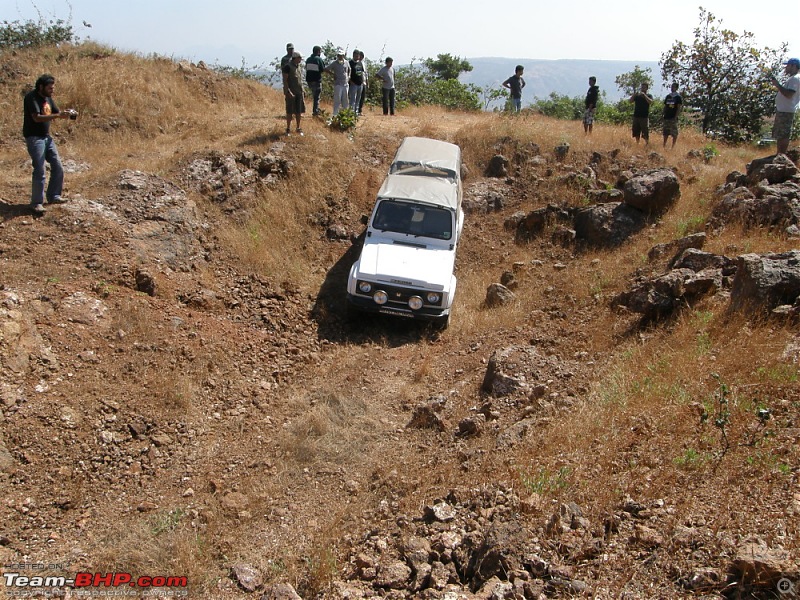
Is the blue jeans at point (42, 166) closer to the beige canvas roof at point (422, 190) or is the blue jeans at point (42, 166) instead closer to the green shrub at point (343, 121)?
the beige canvas roof at point (422, 190)

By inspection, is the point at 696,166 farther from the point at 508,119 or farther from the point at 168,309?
the point at 168,309

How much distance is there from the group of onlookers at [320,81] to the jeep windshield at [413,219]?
4596mm

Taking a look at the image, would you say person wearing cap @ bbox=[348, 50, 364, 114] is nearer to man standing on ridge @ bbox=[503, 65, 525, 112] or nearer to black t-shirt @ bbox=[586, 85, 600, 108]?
man standing on ridge @ bbox=[503, 65, 525, 112]

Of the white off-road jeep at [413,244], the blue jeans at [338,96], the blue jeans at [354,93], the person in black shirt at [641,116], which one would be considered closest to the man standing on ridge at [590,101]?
the person in black shirt at [641,116]

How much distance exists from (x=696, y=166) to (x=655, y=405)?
953 cm

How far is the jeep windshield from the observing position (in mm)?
9031

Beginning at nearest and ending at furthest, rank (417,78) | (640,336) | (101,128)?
(640,336) < (101,128) < (417,78)

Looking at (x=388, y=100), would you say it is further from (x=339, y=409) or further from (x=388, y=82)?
(x=339, y=409)

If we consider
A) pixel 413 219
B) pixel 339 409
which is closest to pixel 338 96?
pixel 413 219

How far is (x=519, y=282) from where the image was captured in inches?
396

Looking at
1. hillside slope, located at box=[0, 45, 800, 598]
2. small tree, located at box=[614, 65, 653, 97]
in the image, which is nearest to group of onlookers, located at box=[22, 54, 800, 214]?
hillside slope, located at box=[0, 45, 800, 598]

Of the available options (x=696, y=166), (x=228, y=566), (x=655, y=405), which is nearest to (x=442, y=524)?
(x=228, y=566)

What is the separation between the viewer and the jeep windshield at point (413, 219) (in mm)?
9031

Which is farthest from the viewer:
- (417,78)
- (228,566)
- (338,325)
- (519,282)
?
(417,78)
